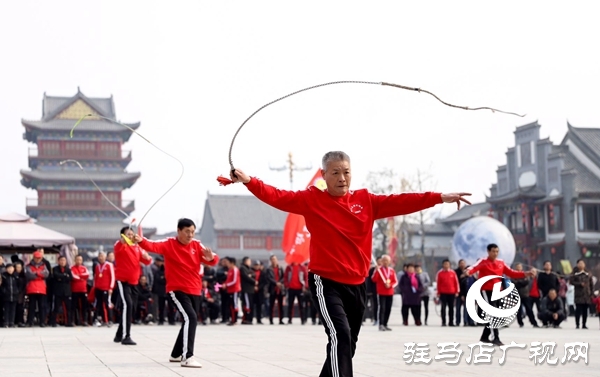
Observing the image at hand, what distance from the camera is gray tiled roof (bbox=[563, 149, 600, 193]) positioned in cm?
5912

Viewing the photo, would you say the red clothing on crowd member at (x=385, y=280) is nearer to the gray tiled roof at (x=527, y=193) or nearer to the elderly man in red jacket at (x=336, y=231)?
the elderly man in red jacket at (x=336, y=231)

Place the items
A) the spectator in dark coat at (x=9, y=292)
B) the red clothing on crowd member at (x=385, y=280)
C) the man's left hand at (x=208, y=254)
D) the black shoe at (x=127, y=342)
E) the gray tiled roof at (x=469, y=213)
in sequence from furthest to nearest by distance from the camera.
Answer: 1. the gray tiled roof at (x=469, y=213)
2. the spectator in dark coat at (x=9, y=292)
3. the red clothing on crowd member at (x=385, y=280)
4. the black shoe at (x=127, y=342)
5. the man's left hand at (x=208, y=254)

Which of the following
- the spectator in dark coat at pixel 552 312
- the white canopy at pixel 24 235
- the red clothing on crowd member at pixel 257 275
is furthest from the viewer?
the white canopy at pixel 24 235

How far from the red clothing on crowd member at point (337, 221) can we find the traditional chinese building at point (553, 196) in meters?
52.1

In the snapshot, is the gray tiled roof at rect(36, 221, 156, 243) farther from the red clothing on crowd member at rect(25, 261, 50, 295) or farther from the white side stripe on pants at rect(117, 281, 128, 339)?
the white side stripe on pants at rect(117, 281, 128, 339)

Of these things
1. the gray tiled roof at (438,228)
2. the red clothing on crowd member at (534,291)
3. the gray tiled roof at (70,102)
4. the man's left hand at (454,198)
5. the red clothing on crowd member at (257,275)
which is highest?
the gray tiled roof at (70,102)

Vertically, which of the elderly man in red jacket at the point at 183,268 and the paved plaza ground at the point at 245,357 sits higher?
the elderly man in red jacket at the point at 183,268

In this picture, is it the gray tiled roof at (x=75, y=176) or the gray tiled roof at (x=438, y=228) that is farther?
the gray tiled roof at (x=438, y=228)

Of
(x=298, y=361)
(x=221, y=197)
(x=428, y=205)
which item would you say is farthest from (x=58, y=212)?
(x=428, y=205)

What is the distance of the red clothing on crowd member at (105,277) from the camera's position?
22.6m

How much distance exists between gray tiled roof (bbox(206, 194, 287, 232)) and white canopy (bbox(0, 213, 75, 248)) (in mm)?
51361

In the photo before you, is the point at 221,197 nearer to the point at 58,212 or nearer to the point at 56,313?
the point at 58,212

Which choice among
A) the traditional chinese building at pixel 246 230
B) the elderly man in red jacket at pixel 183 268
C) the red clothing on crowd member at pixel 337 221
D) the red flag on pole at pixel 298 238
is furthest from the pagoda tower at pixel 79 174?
the red clothing on crowd member at pixel 337 221

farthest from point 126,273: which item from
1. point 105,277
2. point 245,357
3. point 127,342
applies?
point 105,277
